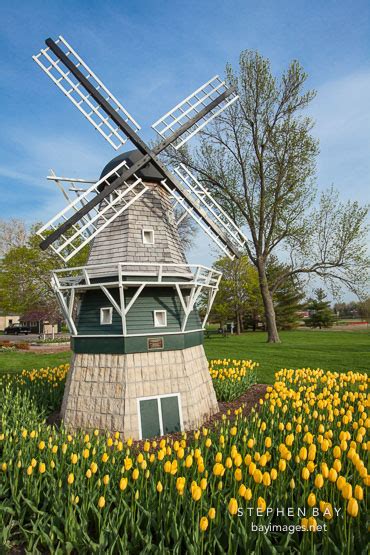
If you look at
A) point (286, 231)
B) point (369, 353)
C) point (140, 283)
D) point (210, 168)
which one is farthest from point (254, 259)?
point (140, 283)

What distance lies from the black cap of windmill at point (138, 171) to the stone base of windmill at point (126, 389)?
4908 millimetres

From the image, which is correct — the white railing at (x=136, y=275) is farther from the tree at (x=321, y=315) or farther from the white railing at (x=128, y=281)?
the tree at (x=321, y=315)

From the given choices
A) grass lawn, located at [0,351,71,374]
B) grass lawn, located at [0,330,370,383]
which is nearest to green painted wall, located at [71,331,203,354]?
grass lawn, located at [0,330,370,383]

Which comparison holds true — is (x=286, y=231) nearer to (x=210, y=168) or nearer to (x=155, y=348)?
(x=210, y=168)

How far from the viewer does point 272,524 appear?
166 inches

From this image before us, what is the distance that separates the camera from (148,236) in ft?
32.5

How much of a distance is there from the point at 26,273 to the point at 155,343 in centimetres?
2800

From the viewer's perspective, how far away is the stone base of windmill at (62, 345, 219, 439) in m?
8.45

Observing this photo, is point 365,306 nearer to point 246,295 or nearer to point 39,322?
point 246,295

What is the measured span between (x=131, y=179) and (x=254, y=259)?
1715cm

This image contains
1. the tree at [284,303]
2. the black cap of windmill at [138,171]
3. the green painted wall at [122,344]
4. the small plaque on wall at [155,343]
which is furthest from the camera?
the tree at [284,303]

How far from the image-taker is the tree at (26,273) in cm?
3306

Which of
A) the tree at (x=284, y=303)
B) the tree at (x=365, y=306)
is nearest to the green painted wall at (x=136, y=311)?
the tree at (x=365, y=306)

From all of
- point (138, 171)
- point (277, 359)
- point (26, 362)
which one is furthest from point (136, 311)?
Answer: point (26, 362)
